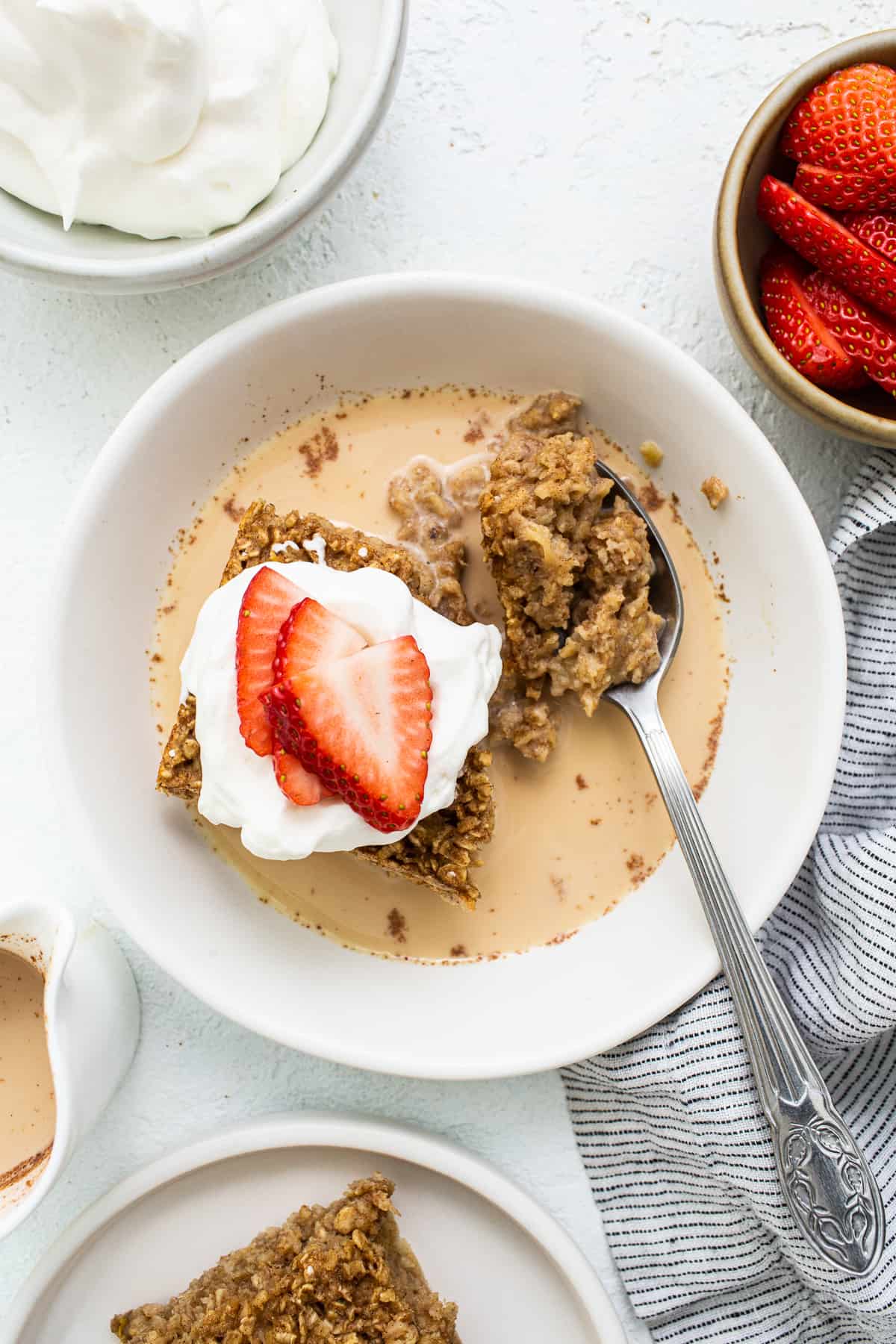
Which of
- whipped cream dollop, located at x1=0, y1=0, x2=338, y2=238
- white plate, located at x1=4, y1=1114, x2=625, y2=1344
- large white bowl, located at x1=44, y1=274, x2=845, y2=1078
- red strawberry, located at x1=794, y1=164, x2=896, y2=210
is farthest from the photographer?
white plate, located at x1=4, y1=1114, x2=625, y2=1344

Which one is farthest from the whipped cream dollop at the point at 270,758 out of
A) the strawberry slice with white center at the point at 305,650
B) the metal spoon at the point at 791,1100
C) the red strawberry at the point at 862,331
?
the red strawberry at the point at 862,331

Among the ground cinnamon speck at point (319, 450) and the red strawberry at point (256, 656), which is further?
the ground cinnamon speck at point (319, 450)

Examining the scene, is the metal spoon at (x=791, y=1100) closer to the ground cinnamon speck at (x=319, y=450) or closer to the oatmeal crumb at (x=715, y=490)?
the oatmeal crumb at (x=715, y=490)

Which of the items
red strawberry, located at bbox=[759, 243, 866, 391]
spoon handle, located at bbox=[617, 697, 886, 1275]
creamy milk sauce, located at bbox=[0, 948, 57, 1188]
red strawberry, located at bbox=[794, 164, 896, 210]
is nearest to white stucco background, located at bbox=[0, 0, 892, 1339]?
red strawberry, located at bbox=[759, 243, 866, 391]

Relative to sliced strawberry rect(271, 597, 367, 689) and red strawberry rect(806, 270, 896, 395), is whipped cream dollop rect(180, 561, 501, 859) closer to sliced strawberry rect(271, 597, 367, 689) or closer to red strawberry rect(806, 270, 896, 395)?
sliced strawberry rect(271, 597, 367, 689)

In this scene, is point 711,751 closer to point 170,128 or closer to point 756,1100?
point 756,1100

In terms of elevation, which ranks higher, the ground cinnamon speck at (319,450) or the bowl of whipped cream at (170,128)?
the bowl of whipped cream at (170,128)
